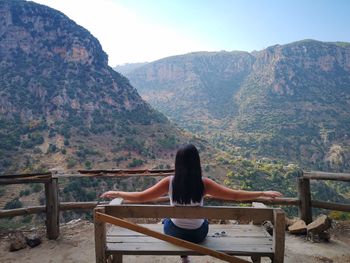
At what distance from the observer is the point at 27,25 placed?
202 ft

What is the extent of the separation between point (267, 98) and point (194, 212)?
9188cm

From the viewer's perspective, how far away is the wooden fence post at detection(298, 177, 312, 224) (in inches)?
208

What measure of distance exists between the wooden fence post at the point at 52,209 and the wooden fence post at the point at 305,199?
354cm

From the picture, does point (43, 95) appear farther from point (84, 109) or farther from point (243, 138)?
point (243, 138)

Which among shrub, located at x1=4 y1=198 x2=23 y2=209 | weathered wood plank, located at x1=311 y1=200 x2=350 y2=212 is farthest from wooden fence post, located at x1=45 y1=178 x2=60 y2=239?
shrub, located at x1=4 y1=198 x2=23 y2=209

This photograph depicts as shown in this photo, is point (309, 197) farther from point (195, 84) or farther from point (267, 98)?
point (195, 84)

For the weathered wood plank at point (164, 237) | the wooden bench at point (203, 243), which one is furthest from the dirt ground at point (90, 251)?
the weathered wood plank at point (164, 237)

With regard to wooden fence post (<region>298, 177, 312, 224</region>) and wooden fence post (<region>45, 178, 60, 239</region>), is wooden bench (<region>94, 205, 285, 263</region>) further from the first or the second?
wooden fence post (<region>298, 177, 312, 224</region>)

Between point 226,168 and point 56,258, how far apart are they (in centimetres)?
3566

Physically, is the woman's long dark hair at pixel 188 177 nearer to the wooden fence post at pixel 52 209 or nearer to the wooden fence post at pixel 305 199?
the wooden fence post at pixel 52 209

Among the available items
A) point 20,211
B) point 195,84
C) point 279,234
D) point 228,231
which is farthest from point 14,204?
point 195,84

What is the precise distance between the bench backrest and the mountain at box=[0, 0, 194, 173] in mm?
31104

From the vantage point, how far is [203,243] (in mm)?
2727

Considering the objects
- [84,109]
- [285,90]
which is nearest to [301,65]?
[285,90]
